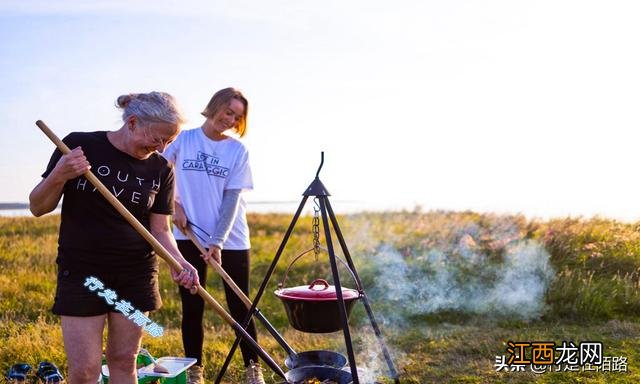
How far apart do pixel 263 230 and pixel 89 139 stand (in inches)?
421

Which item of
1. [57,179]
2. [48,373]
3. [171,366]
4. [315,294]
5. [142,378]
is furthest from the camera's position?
[48,373]

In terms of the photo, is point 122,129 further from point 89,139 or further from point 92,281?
point 92,281

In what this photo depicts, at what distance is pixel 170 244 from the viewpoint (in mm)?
3256

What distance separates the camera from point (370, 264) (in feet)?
27.8

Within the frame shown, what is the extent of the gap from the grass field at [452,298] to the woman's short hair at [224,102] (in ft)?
6.28

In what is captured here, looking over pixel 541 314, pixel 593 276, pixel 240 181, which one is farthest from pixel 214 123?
pixel 593 276

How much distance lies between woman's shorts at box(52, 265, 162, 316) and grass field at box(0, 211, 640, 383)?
170 centimetres

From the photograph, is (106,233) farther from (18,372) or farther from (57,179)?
(18,372)

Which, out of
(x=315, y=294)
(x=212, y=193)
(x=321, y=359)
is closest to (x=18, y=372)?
(x=212, y=193)

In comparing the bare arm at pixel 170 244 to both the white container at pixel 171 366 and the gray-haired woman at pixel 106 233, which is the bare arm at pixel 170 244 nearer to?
the gray-haired woman at pixel 106 233

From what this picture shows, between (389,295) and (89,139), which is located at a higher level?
(89,139)

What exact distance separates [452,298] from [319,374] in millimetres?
3796

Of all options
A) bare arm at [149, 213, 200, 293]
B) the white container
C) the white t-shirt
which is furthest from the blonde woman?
bare arm at [149, 213, 200, 293]

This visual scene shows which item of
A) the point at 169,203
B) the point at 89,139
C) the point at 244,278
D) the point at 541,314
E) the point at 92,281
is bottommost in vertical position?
the point at 541,314
